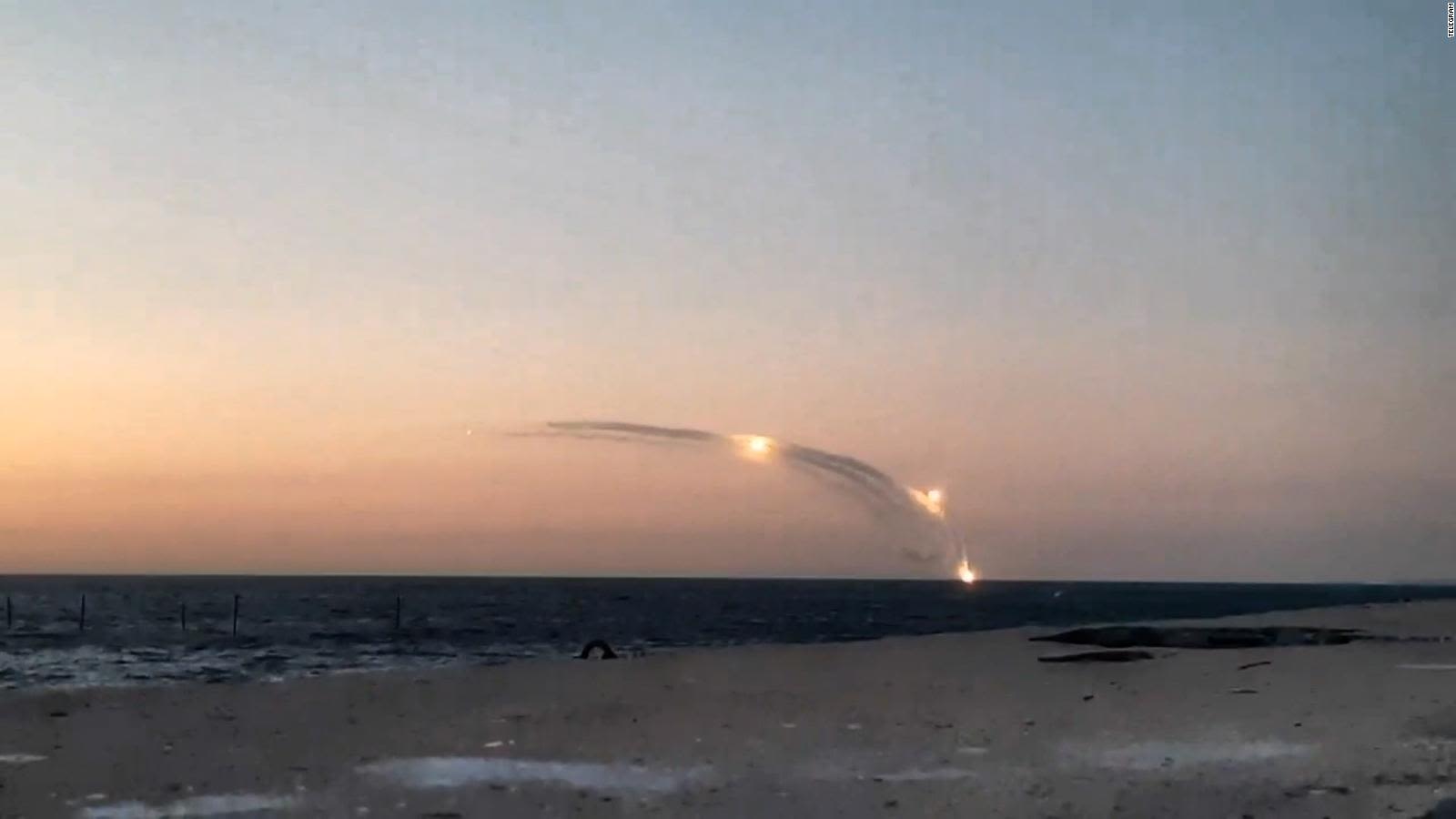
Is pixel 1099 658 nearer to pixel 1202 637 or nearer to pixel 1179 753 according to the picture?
pixel 1202 637

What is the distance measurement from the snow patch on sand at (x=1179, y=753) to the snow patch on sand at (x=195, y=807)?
965 centimetres

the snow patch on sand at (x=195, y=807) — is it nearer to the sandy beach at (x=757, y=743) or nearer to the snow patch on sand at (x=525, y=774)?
the sandy beach at (x=757, y=743)

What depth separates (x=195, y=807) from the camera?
1548 centimetres

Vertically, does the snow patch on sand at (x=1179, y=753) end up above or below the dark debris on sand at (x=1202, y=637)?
below

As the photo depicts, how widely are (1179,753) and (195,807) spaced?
465 inches

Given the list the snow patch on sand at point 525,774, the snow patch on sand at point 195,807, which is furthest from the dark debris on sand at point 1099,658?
the snow patch on sand at point 195,807

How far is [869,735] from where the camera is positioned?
20.4 m

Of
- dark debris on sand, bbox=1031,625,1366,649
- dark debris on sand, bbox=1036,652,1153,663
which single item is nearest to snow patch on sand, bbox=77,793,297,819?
dark debris on sand, bbox=1036,652,1153,663

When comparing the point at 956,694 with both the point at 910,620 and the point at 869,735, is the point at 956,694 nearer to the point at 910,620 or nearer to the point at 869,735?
the point at 869,735

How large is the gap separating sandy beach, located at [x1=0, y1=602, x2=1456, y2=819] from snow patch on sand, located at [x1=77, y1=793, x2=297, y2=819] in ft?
0.15

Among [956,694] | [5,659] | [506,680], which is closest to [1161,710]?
[956,694]

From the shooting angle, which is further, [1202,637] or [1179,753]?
[1202,637]

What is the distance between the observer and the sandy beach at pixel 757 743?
15.5 meters

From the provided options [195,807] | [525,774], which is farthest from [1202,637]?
[195,807]
